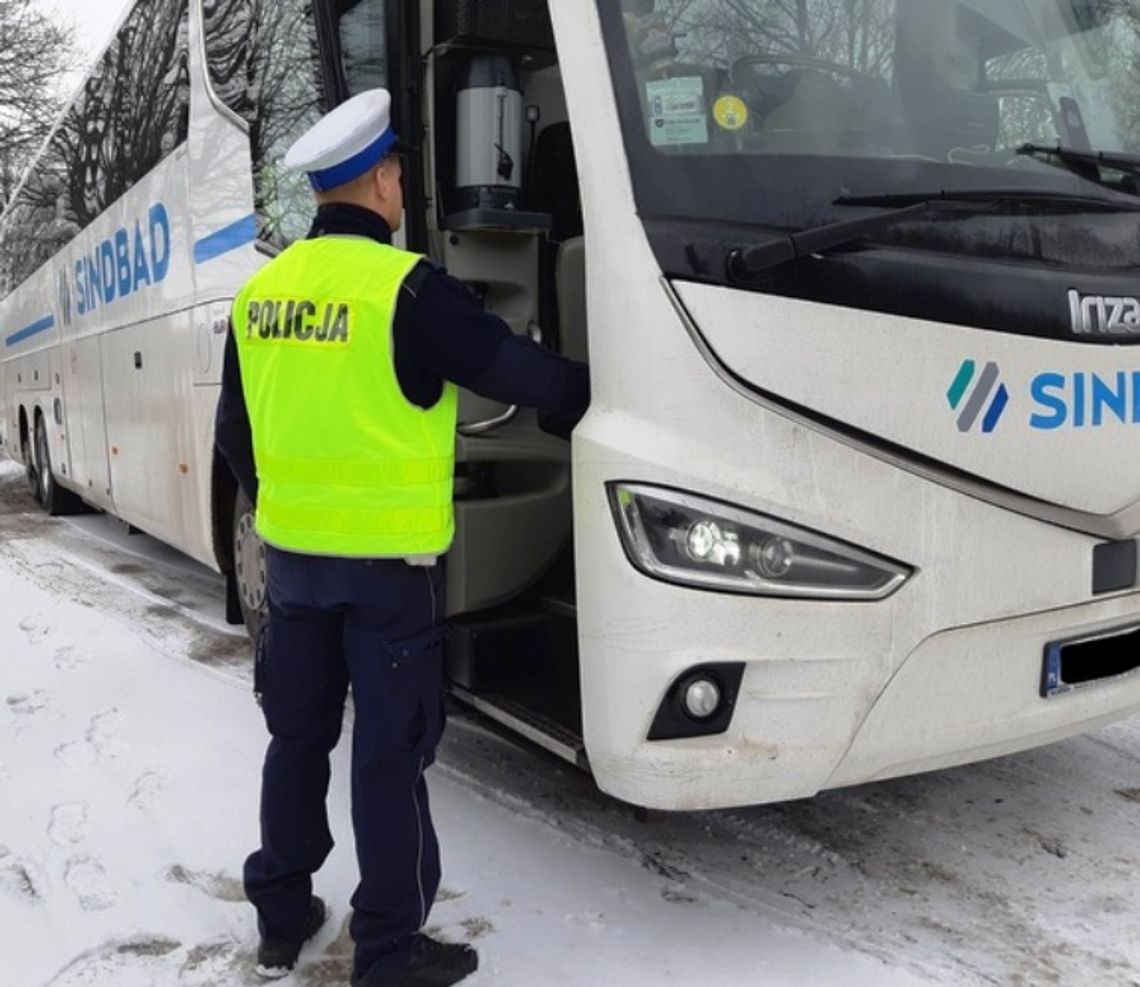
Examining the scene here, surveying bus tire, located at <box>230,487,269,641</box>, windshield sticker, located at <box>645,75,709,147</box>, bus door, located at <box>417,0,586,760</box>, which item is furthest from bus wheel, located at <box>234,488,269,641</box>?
windshield sticker, located at <box>645,75,709,147</box>

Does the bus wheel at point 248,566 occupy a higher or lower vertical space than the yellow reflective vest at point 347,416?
lower

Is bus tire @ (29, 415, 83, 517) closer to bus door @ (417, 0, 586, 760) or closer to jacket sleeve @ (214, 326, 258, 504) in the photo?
bus door @ (417, 0, 586, 760)

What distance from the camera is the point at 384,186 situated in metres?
2.68

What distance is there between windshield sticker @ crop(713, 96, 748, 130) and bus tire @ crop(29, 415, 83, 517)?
9452mm

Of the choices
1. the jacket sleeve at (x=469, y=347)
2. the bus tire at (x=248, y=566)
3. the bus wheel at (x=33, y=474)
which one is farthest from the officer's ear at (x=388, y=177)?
the bus wheel at (x=33, y=474)

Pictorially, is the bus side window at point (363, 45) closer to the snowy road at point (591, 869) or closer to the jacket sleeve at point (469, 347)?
the jacket sleeve at point (469, 347)

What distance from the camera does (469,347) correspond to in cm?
250

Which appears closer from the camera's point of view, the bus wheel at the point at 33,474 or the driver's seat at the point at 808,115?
the driver's seat at the point at 808,115

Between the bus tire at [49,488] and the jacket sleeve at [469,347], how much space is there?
30.6 feet

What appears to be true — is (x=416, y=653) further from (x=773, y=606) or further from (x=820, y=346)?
(x=820, y=346)

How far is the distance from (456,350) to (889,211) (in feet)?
3.38

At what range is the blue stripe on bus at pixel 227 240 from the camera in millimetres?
4656

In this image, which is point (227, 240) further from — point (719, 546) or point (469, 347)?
point (719, 546)

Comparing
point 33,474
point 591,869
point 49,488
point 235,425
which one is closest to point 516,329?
point 235,425
